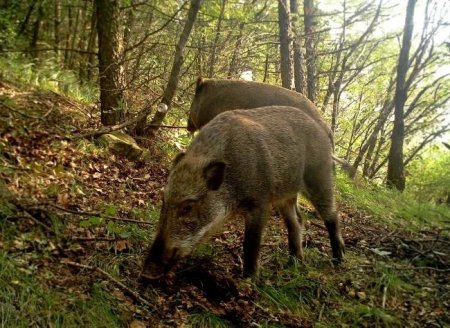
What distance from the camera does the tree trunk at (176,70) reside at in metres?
7.05

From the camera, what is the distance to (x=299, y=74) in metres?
11.6

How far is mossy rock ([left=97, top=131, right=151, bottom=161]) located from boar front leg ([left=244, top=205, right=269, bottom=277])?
3.22 metres

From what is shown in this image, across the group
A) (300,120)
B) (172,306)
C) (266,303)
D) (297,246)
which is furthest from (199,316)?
(300,120)

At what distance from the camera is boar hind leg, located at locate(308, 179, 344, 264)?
5.11m

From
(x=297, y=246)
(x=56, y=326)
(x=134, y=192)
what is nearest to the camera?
(x=56, y=326)

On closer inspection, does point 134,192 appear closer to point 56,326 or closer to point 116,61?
point 116,61

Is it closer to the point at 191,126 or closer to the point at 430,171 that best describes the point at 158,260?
the point at 191,126

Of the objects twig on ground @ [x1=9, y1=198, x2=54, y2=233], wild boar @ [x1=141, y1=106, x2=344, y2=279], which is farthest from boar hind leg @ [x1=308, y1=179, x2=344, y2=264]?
twig on ground @ [x1=9, y1=198, x2=54, y2=233]

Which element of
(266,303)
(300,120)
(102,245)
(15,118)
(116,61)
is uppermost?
(116,61)

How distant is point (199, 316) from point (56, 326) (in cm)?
106

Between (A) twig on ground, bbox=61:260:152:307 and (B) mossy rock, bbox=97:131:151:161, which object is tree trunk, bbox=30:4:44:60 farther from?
(A) twig on ground, bbox=61:260:152:307

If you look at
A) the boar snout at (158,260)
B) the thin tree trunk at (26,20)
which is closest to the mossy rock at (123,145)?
the boar snout at (158,260)

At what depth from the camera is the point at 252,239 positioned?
4.21 meters

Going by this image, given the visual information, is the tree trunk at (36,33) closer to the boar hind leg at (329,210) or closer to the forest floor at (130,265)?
the forest floor at (130,265)
